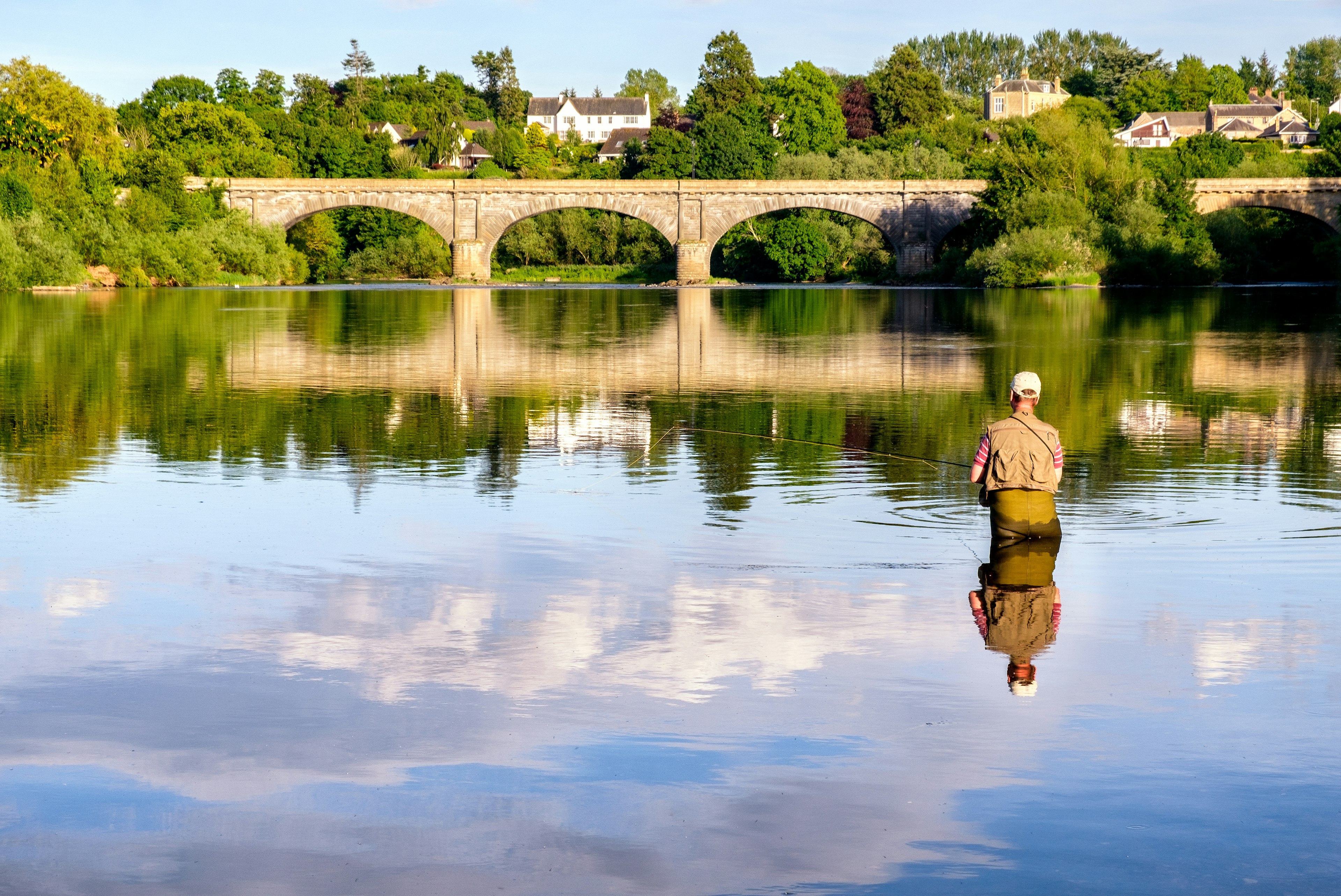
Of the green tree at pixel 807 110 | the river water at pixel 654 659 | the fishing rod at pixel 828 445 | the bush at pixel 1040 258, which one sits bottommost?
the river water at pixel 654 659

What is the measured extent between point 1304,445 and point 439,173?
117218mm

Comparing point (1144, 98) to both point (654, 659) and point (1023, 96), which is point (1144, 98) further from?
point (654, 659)

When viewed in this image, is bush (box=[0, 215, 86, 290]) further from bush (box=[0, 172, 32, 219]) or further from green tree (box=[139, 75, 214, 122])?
Result: green tree (box=[139, 75, 214, 122])

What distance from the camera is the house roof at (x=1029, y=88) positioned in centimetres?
18512

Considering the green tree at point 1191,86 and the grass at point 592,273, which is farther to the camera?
the green tree at point 1191,86

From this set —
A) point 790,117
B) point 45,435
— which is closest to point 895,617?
point 45,435

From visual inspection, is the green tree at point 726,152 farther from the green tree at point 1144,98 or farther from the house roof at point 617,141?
the green tree at point 1144,98

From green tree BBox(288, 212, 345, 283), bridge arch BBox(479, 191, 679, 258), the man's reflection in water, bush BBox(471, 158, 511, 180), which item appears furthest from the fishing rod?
bush BBox(471, 158, 511, 180)

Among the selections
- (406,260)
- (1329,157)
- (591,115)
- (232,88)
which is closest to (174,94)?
(232,88)

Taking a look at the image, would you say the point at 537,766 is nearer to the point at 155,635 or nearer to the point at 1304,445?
the point at 155,635

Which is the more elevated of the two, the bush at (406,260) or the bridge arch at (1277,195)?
the bridge arch at (1277,195)

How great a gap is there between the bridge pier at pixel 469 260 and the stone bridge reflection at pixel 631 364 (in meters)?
55.2

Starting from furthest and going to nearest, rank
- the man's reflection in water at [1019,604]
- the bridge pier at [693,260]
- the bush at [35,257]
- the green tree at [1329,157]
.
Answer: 1. the bridge pier at [693,260]
2. the green tree at [1329,157]
3. the bush at [35,257]
4. the man's reflection in water at [1019,604]

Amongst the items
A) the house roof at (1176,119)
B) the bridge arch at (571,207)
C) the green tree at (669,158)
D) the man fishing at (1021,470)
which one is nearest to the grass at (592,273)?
the bridge arch at (571,207)
